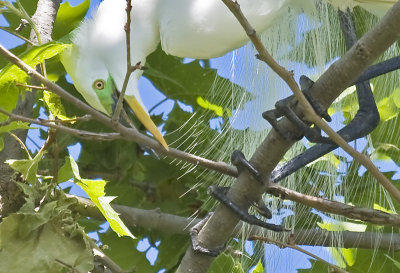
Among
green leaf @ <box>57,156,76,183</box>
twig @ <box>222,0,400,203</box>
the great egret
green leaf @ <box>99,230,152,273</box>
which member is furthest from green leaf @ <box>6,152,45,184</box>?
green leaf @ <box>99,230,152,273</box>

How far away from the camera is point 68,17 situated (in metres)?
1.70

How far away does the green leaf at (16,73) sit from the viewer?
1155 mm

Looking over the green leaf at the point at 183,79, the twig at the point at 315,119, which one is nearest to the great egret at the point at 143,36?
the green leaf at the point at 183,79

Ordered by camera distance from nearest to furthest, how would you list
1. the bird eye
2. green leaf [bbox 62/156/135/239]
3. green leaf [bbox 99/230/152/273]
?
green leaf [bbox 62/156/135/239] < the bird eye < green leaf [bbox 99/230/152/273]

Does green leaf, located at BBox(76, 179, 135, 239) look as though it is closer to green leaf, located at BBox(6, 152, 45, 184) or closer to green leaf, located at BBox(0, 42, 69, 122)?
green leaf, located at BBox(6, 152, 45, 184)

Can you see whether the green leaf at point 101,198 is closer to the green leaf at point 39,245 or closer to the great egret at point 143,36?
the green leaf at point 39,245

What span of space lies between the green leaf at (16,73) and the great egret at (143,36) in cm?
27

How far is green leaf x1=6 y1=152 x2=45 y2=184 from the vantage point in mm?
1159

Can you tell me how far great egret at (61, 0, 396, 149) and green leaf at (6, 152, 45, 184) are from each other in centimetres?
30

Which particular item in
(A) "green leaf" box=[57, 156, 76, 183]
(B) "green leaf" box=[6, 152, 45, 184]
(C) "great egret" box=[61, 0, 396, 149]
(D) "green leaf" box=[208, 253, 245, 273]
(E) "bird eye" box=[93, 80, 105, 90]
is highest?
(C) "great egret" box=[61, 0, 396, 149]

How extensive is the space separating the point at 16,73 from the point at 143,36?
1.46 ft

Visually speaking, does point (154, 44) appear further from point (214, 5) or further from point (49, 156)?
point (49, 156)

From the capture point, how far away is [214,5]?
5.01 feet

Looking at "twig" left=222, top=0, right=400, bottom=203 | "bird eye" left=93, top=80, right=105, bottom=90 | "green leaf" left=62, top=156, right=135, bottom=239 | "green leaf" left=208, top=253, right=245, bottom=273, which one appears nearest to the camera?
"twig" left=222, top=0, right=400, bottom=203
